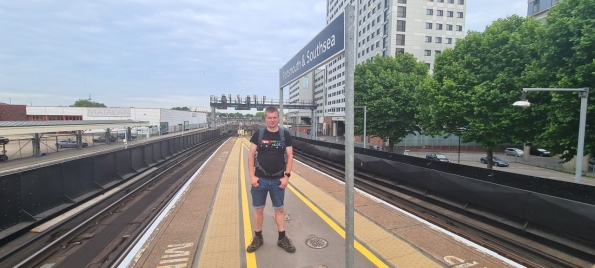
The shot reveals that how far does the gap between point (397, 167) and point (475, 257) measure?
3.92 metres

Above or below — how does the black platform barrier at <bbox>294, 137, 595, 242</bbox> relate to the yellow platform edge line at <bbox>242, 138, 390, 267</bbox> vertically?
above

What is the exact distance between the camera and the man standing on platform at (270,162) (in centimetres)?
353

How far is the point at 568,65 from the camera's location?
951cm

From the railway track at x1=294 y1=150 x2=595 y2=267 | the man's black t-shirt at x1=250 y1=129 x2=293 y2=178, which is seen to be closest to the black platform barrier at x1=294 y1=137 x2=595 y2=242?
the railway track at x1=294 y1=150 x2=595 y2=267

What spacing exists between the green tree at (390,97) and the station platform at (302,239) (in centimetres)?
1767

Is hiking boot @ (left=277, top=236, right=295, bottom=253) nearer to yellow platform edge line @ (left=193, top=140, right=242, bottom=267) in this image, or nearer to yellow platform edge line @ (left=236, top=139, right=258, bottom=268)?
yellow platform edge line @ (left=236, top=139, right=258, bottom=268)

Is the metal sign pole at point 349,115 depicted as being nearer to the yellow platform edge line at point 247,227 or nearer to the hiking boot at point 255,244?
the yellow platform edge line at point 247,227

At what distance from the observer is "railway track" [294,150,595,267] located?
3.53 meters

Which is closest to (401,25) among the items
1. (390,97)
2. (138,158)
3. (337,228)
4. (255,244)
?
(390,97)

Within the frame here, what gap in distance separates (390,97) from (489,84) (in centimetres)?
933

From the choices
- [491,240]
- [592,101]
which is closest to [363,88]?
[592,101]

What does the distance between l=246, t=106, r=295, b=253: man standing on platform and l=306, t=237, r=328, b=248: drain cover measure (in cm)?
39

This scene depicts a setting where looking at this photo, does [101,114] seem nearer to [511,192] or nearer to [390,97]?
[390,97]

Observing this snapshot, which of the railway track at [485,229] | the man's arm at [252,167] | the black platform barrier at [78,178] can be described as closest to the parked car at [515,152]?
the railway track at [485,229]
